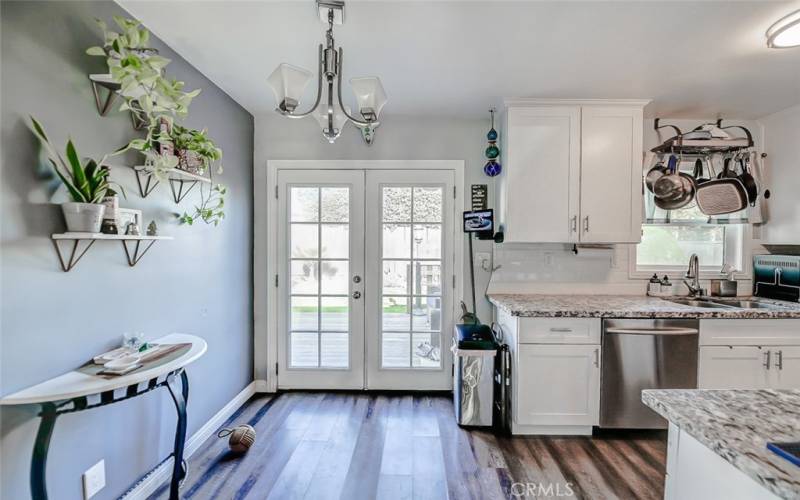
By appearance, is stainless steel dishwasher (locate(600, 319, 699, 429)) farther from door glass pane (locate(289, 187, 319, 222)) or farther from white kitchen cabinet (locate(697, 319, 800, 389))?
door glass pane (locate(289, 187, 319, 222))

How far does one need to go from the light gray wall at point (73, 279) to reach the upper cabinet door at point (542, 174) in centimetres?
215

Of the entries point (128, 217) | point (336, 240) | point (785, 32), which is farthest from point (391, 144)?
point (785, 32)

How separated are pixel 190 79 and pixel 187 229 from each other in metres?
0.92

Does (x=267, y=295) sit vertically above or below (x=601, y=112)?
below

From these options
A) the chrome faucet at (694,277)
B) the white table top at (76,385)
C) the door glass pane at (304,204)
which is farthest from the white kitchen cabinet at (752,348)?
the white table top at (76,385)

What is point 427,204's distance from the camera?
2.92m

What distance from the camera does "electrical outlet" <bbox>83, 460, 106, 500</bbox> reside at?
1.42 metres

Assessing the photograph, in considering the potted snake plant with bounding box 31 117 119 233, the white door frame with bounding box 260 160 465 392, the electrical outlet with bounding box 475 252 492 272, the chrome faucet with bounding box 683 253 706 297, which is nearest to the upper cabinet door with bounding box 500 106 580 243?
the electrical outlet with bounding box 475 252 492 272

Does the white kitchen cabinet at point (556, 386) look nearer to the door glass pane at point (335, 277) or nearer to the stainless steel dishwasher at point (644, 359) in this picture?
the stainless steel dishwasher at point (644, 359)

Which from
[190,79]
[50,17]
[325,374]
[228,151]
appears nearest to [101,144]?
[50,17]

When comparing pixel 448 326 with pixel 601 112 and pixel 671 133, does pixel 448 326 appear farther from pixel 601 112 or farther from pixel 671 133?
pixel 671 133

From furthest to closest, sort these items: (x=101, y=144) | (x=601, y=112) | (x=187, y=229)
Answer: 1. (x=601, y=112)
2. (x=187, y=229)
3. (x=101, y=144)

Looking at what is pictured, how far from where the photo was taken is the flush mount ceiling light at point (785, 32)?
1590 mm

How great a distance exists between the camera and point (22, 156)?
1.19 m
